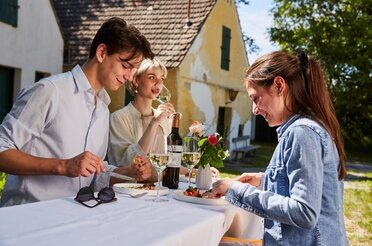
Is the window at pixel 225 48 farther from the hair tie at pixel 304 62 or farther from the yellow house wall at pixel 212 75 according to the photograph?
the hair tie at pixel 304 62

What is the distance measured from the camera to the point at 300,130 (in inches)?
69.0

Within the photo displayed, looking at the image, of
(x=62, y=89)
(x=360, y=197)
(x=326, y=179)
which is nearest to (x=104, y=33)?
(x=62, y=89)

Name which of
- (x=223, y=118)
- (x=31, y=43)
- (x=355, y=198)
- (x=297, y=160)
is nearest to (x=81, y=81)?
(x=297, y=160)

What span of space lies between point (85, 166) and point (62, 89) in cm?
58

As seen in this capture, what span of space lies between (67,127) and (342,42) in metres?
19.7

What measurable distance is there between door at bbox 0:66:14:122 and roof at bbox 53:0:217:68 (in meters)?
2.45

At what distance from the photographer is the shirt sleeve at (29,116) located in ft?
7.16

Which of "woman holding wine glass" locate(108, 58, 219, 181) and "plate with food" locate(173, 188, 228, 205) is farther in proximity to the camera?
"woman holding wine glass" locate(108, 58, 219, 181)

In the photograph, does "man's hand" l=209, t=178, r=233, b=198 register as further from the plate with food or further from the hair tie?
the hair tie

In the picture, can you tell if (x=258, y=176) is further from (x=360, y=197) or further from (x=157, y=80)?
(x=360, y=197)

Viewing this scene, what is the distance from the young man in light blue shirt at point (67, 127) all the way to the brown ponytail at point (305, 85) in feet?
2.79

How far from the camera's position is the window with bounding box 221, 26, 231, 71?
583 inches

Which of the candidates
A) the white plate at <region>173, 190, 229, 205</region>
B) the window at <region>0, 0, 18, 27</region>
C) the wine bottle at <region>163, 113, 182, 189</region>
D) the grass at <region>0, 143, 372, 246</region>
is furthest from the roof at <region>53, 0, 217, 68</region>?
the white plate at <region>173, 190, 229, 205</region>

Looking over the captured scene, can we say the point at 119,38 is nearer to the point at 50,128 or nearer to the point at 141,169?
the point at 50,128
